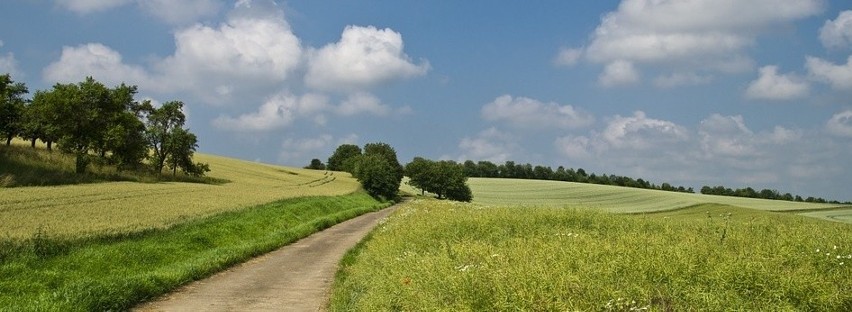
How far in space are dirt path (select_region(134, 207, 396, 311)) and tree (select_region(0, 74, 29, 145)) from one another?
4795 cm

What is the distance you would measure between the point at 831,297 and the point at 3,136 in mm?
67804

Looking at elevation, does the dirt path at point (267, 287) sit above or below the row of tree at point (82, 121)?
below

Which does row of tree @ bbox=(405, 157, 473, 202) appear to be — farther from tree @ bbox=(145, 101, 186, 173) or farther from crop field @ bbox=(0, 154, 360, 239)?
crop field @ bbox=(0, 154, 360, 239)

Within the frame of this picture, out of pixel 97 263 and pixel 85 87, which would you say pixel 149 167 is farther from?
pixel 97 263

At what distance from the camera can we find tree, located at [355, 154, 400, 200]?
4072 inches

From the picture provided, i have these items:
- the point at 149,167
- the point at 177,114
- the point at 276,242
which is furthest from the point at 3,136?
the point at 276,242

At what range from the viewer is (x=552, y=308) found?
21.4ft

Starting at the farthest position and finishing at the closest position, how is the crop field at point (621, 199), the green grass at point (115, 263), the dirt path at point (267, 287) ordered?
the crop field at point (621, 199)
the dirt path at point (267, 287)
the green grass at point (115, 263)

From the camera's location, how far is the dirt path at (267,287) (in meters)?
13.3

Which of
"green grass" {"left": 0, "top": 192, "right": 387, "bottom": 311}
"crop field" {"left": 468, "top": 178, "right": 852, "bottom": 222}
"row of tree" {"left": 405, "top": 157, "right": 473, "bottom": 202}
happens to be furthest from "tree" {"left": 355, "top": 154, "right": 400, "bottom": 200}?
"green grass" {"left": 0, "top": 192, "right": 387, "bottom": 311}

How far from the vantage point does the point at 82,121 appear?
62.5 meters

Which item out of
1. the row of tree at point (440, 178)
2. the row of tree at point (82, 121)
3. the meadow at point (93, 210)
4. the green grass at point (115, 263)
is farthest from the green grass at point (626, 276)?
the row of tree at point (440, 178)

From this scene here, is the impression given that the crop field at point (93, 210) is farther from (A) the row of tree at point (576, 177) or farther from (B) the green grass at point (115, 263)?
(A) the row of tree at point (576, 177)

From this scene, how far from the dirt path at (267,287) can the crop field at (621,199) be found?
131ft
